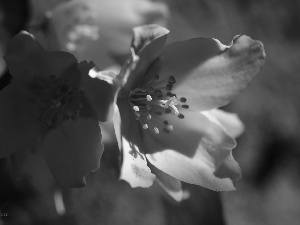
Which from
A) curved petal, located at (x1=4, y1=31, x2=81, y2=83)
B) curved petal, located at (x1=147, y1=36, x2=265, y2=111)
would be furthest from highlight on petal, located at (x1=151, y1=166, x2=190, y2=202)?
curved petal, located at (x1=4, y1=31, x2=81, y2=83)

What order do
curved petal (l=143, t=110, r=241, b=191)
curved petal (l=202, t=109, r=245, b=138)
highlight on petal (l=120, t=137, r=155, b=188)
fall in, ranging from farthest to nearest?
curved petal (l=202, t=109, r=245, b=138) < curved petal (l=143, t=110, r=241, b=191) < highlight on petal (l=120, t=137, r=155, b=188)

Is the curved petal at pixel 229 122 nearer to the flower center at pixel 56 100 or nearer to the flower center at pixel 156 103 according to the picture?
the flower center at pixel 156 103

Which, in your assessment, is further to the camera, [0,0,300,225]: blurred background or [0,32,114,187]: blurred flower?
[0,0,300,225]: blurred background

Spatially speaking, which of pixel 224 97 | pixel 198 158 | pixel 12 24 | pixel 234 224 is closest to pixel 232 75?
pixel 224 97

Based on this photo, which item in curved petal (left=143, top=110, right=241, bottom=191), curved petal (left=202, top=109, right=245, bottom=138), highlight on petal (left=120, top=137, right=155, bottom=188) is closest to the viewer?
highlight on petal (left=120, top=137, right=155, bottom=188)

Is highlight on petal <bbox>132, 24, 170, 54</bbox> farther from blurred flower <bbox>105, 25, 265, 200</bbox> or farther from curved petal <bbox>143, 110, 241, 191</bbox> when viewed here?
curved petal <bbox>143, 110, 241, 191</bbox>

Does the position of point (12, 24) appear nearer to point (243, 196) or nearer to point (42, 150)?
point (42, 150)

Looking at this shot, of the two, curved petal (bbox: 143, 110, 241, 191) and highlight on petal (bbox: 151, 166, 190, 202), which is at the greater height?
curved petal (bbox: 143, 110, 241, 191)

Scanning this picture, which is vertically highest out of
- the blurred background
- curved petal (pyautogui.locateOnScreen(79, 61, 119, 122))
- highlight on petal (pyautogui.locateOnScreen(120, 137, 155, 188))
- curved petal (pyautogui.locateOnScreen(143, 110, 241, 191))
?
curved petal (pyautogui.locateOnScreen(79, 61, 119, 122))
